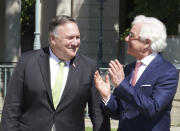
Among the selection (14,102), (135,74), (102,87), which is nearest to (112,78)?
(102,87)

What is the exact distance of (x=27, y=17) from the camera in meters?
39.2

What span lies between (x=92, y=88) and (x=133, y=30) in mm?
642

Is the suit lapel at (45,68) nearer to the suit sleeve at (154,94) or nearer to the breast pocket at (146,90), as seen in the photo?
the suit sleeve at (154,94)

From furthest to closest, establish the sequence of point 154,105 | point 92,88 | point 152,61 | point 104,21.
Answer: point 104,21 → point 92,88 → point 152,61 → point 154,105

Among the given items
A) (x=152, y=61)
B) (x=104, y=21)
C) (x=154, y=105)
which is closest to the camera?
(x=154, y=105)

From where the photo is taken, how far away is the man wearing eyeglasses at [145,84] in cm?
385

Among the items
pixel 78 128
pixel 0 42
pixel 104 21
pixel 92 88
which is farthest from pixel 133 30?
pixel 0 42

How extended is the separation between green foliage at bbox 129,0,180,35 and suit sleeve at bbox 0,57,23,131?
998cm

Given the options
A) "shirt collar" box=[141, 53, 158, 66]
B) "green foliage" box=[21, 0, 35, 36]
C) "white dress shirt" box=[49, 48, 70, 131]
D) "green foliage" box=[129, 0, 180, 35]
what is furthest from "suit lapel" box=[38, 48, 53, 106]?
"green foliage" box=[21, 0, 35, 36]

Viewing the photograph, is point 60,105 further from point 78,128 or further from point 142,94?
point 142,94

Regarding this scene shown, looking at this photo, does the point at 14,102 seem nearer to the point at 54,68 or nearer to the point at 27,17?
the point at 54,68

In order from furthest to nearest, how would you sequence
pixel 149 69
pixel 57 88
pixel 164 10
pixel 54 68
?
pixel 164 10, pixel 54 68, pixel 57 88, pixel 149 69

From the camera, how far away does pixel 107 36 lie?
21.1 meters

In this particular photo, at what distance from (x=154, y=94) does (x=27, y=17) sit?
3591 cm
